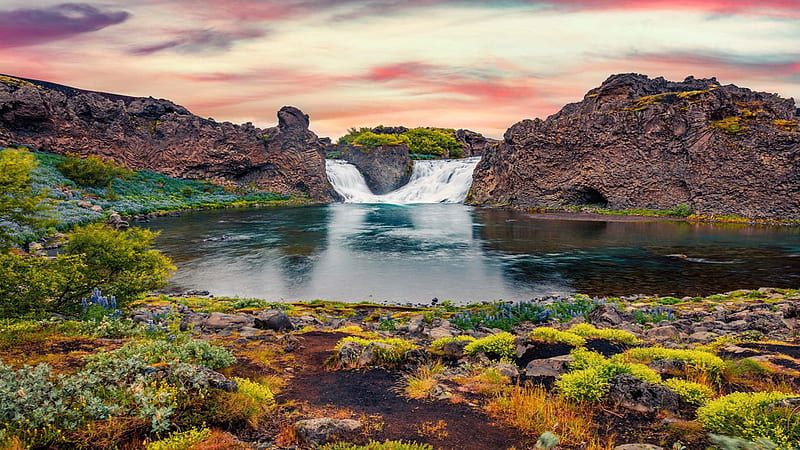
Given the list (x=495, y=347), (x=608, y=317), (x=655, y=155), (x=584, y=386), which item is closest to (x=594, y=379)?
(x=584, y=386)

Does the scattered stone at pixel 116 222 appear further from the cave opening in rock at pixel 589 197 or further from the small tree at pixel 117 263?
the cave opening in rock at pixel 589 197

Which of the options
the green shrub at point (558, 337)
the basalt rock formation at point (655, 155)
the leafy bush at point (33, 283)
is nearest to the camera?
the leafy bush at point (33, 283)

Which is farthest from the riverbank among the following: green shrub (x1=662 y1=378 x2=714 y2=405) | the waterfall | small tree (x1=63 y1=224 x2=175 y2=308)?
the waterfall

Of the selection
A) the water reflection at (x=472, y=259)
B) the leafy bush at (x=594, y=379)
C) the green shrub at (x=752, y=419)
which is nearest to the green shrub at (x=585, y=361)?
the leafy bush at (x=594, y=379)

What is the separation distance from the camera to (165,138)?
89.9 m

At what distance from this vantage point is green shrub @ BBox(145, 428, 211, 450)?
4.79m

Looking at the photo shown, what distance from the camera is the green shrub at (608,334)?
9828 mm

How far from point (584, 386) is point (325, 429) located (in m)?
4.09

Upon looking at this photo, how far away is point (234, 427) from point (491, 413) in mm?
3657

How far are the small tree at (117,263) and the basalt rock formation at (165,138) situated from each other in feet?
252

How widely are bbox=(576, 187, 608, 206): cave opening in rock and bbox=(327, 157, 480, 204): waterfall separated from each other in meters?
24.2

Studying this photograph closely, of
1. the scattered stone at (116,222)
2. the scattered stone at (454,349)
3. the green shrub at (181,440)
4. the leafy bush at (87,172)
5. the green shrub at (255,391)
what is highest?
the leafy bush at (87,172)

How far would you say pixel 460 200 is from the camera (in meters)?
88.4

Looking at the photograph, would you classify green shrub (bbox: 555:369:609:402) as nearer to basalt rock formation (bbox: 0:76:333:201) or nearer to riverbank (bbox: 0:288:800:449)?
riverbank (bbox: 0:288:800:449)
